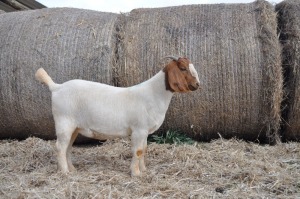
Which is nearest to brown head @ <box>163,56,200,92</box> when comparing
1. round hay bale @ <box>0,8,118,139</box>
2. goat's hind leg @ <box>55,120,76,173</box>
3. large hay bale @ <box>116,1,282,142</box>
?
goat's hind leg @ <box>55,120,76,173</box>

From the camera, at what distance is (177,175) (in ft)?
10.3

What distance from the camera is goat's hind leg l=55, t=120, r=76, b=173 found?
3.13 m

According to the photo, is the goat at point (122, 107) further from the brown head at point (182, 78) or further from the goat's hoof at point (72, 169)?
the goat's hoof at point (72, 169)

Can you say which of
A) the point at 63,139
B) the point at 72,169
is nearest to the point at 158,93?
the point at 63,139

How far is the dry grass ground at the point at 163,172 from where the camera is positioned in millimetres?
2668

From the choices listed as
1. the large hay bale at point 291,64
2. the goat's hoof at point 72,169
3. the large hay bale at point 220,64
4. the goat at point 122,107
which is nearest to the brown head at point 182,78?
the goat at point 122,107

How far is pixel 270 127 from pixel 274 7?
1.51 m

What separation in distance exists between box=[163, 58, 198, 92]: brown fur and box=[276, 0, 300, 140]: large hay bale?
1837mm

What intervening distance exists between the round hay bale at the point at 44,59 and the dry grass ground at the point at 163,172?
0.47 m

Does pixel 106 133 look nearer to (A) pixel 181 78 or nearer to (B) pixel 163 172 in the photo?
(B) pixel 163 172

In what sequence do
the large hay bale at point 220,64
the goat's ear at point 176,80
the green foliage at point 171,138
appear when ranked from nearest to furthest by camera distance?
the goat's ear at point 176,80 → the large hay bale at point 220,64 → the green foliage at point 171,138

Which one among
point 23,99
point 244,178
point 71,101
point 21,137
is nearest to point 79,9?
point 23,99

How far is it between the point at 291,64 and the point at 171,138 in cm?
157

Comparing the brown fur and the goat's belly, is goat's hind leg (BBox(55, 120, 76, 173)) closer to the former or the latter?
the goat's belly
